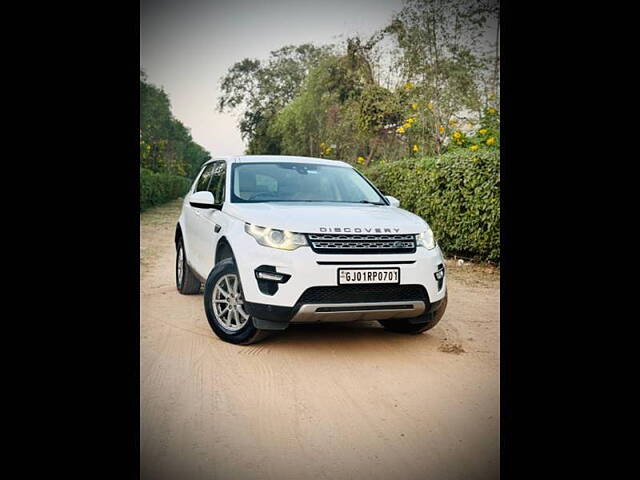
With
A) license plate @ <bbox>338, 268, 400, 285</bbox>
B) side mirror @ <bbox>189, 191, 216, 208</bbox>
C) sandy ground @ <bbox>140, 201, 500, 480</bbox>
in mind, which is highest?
side mirror @ <bbox>189, 191, 216, 208</bbox>

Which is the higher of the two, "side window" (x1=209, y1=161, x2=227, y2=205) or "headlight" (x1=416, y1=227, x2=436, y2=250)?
"side window" (x1=209, y1=161, x2=227, y2=205)

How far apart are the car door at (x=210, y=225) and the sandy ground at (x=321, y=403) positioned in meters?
0.59

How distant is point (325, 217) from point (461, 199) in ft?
16.4

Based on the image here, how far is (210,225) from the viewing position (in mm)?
5094

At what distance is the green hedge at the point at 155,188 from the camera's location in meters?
21.9

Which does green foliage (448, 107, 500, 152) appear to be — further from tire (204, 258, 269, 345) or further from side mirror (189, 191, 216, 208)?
tire (204, 258, 269, 345)

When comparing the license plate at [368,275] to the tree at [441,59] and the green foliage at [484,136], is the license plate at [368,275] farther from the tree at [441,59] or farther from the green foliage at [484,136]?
the green foliage at [484,136]

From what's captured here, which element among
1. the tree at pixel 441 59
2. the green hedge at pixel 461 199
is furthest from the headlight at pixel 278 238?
the green hedge at pixel 461 199

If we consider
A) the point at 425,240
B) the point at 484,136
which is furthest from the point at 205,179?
the point at 484,136

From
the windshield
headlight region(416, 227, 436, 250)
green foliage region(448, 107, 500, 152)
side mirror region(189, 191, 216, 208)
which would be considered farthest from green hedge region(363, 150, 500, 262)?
side mirror region(189, 191, 216, 208)

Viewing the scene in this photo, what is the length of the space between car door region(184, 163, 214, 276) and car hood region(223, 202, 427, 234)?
2.83ft

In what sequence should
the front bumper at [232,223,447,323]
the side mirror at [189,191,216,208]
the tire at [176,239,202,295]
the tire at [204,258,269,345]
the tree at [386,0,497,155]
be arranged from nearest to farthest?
the tree at [386,0,497,155], the front bumper at [232,223,447,323], the tire at [204,258,269,345], the side mirror at [189,191,216,208], the tire at [176,239,202,295]

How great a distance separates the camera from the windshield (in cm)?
501
